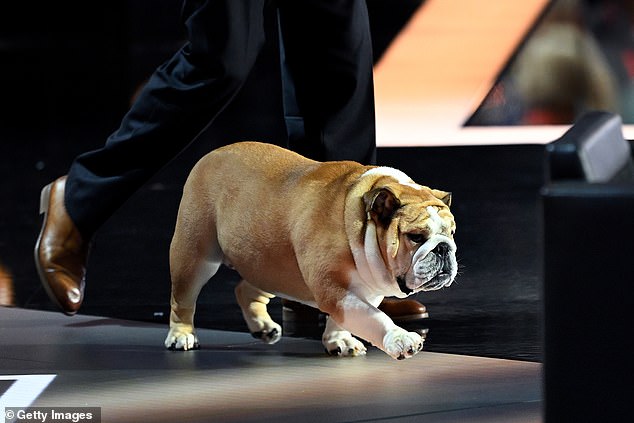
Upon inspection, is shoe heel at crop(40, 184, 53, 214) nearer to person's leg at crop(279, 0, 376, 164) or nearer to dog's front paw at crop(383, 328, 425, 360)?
person's leg at crop(279, 0, 376, 164)

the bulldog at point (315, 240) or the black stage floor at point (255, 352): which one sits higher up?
the bulldog at point (315, 240)

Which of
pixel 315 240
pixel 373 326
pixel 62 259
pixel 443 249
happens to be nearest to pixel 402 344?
pixel 373 326

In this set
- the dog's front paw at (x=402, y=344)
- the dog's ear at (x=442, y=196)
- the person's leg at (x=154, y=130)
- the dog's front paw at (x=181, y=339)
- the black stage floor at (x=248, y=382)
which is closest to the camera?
the black stage floor at (x=248, y=382)

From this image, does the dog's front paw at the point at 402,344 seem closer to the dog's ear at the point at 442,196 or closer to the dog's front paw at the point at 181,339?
the dog's ear at the point at 442,196

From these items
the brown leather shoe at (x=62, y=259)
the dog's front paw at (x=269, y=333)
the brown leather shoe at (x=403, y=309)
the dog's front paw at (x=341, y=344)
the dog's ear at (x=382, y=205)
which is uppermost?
the dog's ear at (x=382, y=205)

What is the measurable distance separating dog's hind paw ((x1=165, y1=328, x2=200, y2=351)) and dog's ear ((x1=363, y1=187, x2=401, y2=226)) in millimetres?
610

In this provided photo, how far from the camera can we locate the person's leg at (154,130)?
3.12m

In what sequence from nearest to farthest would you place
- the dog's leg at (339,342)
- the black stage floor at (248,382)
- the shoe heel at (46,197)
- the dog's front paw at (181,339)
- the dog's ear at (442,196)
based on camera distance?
the black stage floor at (248,382) → the dog's ear at (442,196) → the dog's leg at (339,342) → the dog's front paw at (181,339) → the shoe heel at (46,197)

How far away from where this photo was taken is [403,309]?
131 inches

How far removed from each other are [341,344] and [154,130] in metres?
0.72

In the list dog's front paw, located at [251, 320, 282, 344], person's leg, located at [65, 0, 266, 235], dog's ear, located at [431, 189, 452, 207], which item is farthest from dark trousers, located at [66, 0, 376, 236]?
dog's ear, located at [431, 189, 452, 207]

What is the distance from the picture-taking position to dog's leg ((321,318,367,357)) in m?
2.91

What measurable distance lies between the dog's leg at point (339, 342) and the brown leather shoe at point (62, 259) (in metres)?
0.64

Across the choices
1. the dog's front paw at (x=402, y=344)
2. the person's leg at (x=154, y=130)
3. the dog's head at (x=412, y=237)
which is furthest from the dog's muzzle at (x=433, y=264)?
the person's leg at (x=154, y=130)
